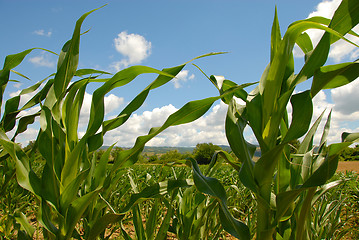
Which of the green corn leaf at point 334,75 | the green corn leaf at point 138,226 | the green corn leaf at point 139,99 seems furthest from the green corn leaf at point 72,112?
the green corn leaf at point 334,75

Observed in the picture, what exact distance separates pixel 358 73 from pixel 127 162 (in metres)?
0.86

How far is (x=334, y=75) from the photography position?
0.66 metres

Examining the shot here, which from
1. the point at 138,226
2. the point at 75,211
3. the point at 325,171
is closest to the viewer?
the point at 325,171

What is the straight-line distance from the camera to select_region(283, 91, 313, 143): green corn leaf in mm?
687

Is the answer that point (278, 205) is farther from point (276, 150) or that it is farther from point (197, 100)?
point (197, 100)

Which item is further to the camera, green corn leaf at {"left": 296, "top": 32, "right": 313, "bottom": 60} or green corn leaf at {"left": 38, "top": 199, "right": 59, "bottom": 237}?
green corn leaf at {"left": 296, "top": 32, "right": 313, "bottom": 60}

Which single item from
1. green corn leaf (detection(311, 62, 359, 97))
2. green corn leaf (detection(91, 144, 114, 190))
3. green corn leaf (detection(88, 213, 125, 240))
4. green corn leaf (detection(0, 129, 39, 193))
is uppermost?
green corn leaf (detection(311, 62, 359, 97))

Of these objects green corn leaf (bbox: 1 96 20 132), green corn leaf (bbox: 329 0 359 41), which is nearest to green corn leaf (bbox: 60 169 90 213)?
green corn leaf (bbox: 1 96 20 132)

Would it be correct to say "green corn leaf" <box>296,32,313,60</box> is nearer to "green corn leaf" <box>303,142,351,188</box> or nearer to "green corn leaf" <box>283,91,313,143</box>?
"green corn leaf" <box>283,91,313,143</box>

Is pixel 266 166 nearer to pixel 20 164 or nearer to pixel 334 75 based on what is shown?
pixel 334 75

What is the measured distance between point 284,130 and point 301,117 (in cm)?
18

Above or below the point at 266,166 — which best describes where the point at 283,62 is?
above

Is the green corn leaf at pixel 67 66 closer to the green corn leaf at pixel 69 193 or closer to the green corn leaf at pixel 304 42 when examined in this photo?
the green corn leaf at pixel 69 193

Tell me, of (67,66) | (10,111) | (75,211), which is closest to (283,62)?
(67,66)
